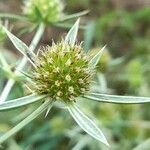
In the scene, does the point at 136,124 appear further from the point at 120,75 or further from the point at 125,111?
the point at 120,75

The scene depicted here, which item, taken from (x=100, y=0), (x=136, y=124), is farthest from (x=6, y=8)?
(x=136, y=124)

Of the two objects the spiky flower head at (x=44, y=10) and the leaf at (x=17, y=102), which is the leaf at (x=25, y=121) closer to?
the leaf at (x=17, y=102)

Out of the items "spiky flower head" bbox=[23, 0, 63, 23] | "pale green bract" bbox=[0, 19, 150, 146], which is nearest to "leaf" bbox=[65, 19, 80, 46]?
"pale green bract" bbox=[0, 19, 150, 146]

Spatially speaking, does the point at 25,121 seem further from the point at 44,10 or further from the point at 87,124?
the point at 44,10

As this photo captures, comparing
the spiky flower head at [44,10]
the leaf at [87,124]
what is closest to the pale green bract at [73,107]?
the leaf at [87,124]

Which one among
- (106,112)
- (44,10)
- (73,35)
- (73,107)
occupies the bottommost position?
(106,112)

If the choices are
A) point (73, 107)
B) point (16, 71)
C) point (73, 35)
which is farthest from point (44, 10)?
point (73, 107)

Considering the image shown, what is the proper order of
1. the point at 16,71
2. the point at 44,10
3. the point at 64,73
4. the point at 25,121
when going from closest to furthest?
the point at 25,121 < the point at 64,73 < the point at 16,71 < the point at 44,10
